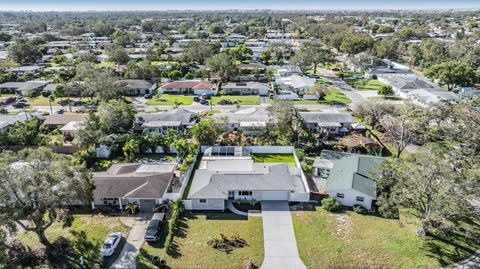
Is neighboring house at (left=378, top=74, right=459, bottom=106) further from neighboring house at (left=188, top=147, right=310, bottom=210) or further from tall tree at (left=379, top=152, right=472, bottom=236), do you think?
neighboring house at (left=188, top=147, right=310, bottom=210)

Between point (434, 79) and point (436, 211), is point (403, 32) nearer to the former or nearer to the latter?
point (434, 79)

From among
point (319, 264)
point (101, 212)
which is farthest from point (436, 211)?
point (101, 212)

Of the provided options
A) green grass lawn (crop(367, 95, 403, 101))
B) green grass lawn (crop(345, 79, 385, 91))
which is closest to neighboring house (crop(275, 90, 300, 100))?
green grass lawn (crop(367, 95, 403, 101))

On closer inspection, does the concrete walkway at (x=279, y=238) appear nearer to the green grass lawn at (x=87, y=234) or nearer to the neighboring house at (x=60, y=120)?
the green grass lawn at (x=87, y=234)

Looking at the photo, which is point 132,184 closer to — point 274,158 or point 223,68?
point 274,158

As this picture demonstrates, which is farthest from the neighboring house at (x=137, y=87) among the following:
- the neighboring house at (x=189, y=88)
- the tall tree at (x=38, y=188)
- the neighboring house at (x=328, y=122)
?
the tall tree at (x=38, y=188)

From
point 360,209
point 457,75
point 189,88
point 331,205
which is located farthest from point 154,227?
point 457,75
